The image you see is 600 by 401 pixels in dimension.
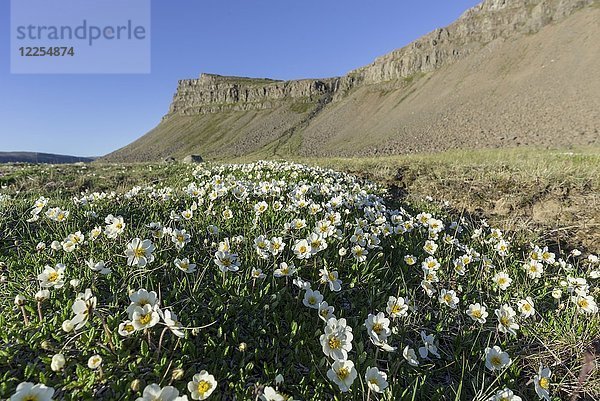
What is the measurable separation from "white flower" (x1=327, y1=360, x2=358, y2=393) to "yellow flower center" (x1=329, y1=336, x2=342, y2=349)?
0.13 metres

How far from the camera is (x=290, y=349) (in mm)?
2260

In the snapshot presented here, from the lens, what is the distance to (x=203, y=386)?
1.61m

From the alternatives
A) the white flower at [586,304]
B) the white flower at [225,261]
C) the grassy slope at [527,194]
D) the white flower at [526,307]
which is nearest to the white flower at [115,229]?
the white flower at [225,261]

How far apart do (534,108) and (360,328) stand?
5235cm

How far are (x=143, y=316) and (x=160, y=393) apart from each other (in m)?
0.49

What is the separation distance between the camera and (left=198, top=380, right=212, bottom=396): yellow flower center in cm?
159

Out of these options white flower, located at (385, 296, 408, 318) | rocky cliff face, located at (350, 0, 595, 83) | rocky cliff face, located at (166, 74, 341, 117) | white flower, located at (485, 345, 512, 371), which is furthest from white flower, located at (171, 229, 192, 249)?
rocky cliff face, located at (166, 74, 341, 117)

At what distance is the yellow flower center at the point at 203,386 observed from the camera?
A: 5.21 feet

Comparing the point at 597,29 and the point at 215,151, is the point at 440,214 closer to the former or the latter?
the point at 597,29

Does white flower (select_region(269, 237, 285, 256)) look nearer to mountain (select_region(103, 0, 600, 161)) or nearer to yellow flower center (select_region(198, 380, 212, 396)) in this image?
yellow flower center (select_region(198, 380, 212, 396))

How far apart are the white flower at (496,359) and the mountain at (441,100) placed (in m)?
28.9

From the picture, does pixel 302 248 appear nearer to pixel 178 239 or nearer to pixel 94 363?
pixel 178 239

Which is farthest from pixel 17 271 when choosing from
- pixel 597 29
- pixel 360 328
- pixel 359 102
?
pixel 359 102

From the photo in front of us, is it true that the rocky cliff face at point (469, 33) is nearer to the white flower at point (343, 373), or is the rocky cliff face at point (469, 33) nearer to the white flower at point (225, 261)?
the white flower at point (225, 261)
